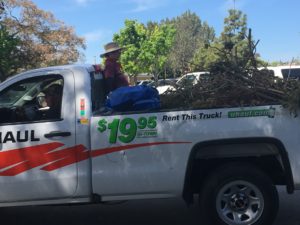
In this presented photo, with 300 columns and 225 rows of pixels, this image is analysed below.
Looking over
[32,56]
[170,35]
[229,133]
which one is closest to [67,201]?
[229,133]

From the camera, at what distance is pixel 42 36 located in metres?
48.2

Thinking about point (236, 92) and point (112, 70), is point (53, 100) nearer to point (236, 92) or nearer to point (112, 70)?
point (112, 70)

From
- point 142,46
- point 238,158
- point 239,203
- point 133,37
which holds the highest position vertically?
point 133,37

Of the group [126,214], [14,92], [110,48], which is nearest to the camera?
[14,92]

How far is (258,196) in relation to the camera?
16.6 ft

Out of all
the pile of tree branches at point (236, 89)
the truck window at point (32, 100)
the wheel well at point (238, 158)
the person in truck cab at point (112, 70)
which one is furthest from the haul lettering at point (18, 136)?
the wheel well at point (238, 158)

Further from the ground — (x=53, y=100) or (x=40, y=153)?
(x=53, y=100)

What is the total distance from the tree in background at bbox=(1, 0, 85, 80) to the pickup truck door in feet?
128

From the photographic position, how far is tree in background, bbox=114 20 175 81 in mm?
50969

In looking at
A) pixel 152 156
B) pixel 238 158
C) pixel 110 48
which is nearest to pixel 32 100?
pixel 152 156

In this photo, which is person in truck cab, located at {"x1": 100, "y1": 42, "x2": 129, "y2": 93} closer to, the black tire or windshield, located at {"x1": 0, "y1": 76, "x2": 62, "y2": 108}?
windshield, located at {"x1": 0, "y1": 76, "x2": 62, "y2": 108}

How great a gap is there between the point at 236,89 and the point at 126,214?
2.27 metres

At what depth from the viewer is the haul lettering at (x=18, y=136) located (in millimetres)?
5152

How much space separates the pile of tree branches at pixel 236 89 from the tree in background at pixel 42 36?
38.9 meters
